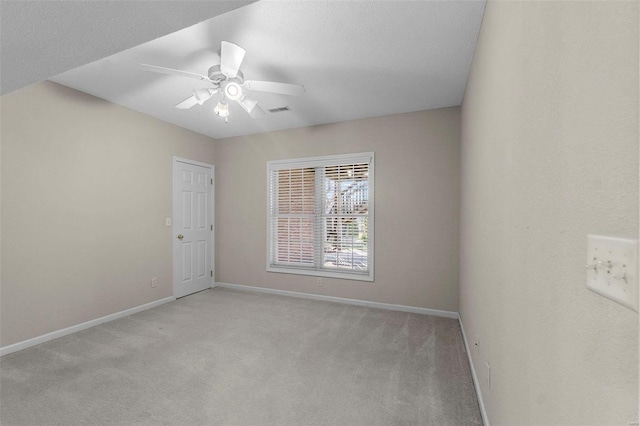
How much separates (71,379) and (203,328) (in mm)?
1146

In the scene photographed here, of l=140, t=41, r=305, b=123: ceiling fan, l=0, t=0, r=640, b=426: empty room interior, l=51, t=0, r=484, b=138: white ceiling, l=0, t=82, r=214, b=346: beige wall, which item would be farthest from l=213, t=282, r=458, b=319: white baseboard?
l=140, t=41, r=305, b=123: ceiling fan

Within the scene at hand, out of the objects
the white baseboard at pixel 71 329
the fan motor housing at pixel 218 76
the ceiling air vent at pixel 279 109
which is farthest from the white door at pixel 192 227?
the fan motor housing at pixel 218 76

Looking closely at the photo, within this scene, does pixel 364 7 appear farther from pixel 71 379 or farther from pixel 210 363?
pixel 71 379

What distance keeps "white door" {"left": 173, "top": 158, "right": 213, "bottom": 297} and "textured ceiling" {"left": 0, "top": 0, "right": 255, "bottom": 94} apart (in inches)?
112

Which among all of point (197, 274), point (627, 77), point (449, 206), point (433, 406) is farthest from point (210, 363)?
point (449, 206)

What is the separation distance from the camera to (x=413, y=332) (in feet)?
9.96

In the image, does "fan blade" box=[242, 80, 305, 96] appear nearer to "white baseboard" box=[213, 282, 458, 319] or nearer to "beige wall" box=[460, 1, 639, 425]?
"beige wall" box=[460, 1, 639, 425]

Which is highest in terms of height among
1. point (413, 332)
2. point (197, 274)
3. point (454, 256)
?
point (454, 256)

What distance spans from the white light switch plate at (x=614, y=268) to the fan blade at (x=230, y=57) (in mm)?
2197

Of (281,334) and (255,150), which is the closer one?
(281,334)

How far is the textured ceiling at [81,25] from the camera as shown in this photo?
1.12 metres

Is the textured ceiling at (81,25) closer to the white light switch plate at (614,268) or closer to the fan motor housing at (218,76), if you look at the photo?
the fan motor housing at (218,76)

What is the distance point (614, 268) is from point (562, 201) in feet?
0.91

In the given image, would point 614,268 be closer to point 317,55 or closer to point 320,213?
point 317,55
